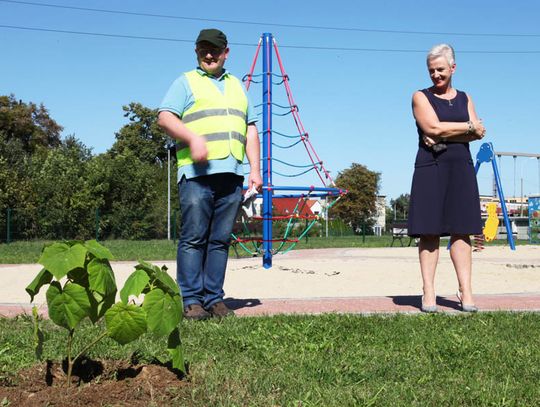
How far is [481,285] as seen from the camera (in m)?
7.48

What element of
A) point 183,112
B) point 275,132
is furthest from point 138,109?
point 183,112

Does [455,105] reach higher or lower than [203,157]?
higher

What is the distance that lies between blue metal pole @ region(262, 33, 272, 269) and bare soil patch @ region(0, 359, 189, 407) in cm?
693

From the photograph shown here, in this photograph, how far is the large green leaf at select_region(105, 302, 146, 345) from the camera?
90.0 inches

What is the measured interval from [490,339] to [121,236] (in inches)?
1219

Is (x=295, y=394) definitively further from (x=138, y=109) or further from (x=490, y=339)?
(x=138, y=109)

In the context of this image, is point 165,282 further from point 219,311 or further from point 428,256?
point 428,256

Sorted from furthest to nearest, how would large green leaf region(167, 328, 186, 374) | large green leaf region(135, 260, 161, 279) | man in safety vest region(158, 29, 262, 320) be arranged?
man in safety vest region(158, 29, 262, 320) < large green leaf region(167, 328, 186, 374) < large green leaf region(135, 260, 161, 279)

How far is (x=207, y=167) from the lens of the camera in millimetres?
4652

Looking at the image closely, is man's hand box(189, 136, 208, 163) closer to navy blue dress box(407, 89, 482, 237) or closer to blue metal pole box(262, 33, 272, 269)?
navy blue dress box(407, 89, 482, 237)

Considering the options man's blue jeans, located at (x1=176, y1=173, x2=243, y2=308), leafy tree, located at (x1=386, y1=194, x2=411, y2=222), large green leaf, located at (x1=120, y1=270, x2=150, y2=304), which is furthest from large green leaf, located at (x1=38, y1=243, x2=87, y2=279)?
leafy tree, located at (x1=386, y1=194, x2=411, y2=222)

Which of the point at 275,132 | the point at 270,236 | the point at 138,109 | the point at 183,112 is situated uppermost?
the point at 138,109

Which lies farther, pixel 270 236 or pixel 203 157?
pixel 270 236

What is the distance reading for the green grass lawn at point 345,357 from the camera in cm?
251
